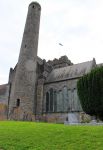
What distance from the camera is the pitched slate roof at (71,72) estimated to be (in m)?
41.1

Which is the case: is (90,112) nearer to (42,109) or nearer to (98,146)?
(98,146)

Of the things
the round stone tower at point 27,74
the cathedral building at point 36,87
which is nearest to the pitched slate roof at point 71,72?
the cathedral building at point 36,87

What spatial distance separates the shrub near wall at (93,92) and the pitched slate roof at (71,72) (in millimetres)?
24635

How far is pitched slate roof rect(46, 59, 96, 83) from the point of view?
4112 cm

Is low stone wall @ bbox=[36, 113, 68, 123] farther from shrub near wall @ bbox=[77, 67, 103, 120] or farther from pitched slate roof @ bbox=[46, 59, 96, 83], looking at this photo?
shrub near wall @ bbox=[77, 67, 103, 120]

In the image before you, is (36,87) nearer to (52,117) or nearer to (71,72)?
(52,117)

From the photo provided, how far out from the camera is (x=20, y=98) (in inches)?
1602

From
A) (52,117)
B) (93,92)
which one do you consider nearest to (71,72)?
(52,117)

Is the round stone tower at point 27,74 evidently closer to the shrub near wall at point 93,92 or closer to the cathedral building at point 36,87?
the cathedral building at point 36,87

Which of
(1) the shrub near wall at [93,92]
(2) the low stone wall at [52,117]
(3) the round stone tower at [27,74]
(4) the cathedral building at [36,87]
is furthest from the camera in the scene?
(3) the round stone tower at [27,74]

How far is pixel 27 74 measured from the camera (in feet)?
140

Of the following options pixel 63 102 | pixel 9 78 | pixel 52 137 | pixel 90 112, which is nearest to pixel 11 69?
pixel 9 78

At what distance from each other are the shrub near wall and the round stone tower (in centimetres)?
2537

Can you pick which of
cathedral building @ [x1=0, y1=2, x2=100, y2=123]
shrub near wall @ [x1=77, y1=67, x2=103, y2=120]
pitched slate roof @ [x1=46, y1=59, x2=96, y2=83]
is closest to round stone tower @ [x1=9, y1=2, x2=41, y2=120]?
cathedral building @ [x1=0, y1=2, x2=100, y2=123]
